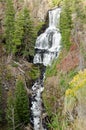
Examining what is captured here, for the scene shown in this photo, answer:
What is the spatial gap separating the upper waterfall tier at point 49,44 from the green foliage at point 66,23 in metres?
4.91

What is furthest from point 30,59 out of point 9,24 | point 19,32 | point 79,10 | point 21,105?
point 21,105

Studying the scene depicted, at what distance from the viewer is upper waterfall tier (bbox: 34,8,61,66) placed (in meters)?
71.0

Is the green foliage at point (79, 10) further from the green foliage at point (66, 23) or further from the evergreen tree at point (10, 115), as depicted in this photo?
the evergreen tree at point (10, 115)

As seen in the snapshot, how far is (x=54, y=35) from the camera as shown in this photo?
72.1 metres

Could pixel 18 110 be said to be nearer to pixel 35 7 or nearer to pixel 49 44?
pixel 49 44

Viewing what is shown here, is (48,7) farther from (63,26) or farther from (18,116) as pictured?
(18,116)

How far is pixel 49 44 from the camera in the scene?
2835 inches

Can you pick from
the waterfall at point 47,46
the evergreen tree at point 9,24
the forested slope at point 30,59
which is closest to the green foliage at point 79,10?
the forested slope at point 30,59

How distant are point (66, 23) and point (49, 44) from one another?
27.2 ft

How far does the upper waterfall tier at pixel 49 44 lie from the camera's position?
71.0m

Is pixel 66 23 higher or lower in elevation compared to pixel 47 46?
higher

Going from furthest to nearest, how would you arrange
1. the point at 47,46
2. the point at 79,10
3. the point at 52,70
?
the point at 47,46 < the point at 52,70 < the point at 79,10

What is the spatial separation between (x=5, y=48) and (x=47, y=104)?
18.4 m

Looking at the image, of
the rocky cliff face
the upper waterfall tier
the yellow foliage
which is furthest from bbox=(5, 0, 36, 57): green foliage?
the yellow foliage
